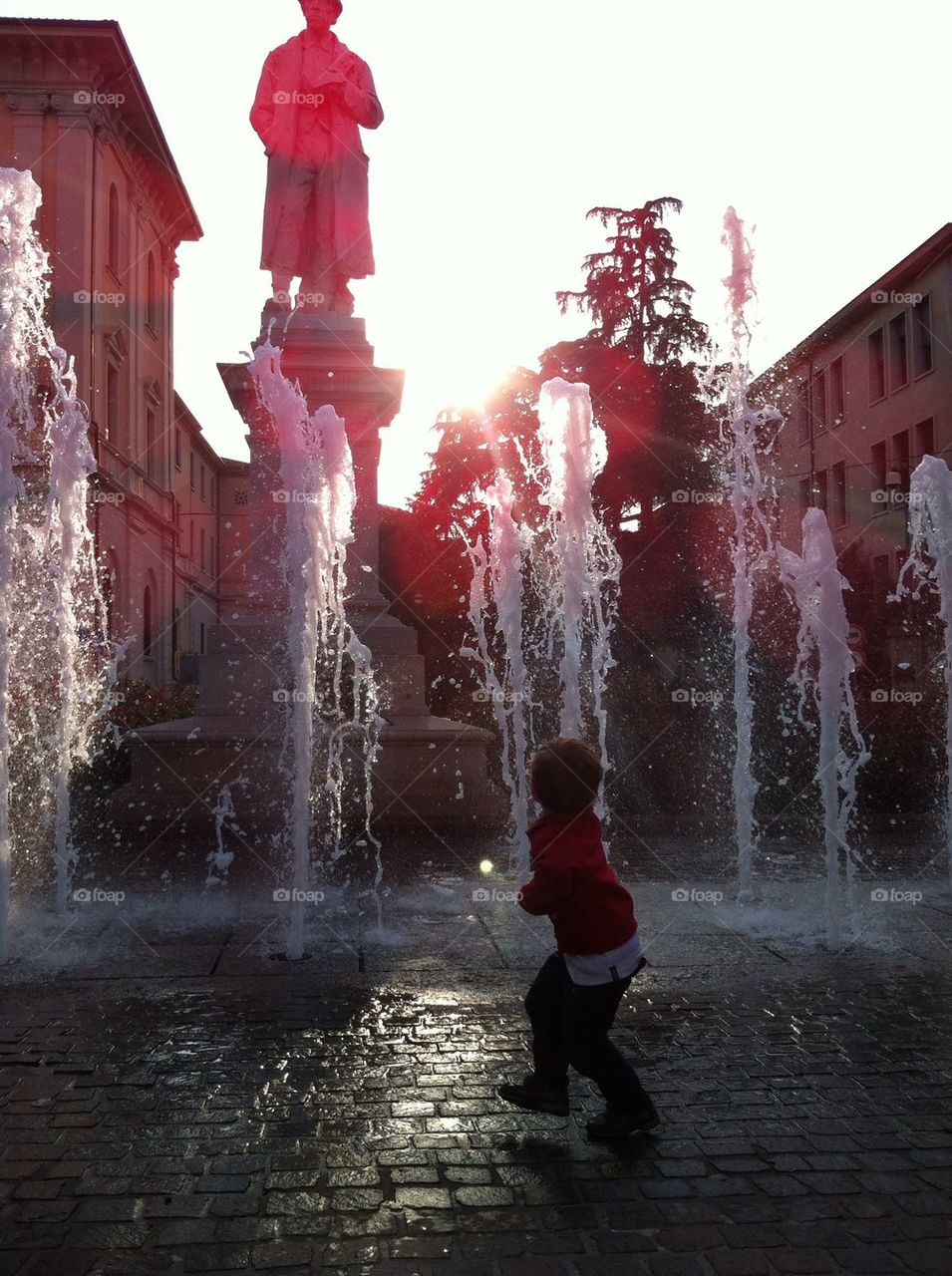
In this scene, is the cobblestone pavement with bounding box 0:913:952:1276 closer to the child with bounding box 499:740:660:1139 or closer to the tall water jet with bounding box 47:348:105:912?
the child with bounding box 499:740:660:1139

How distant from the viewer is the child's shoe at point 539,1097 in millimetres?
3490

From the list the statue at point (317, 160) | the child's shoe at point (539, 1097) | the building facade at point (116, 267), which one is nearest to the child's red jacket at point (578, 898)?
the child's shoe at point (539, 1097)

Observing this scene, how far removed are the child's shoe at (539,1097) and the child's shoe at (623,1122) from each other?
13cm

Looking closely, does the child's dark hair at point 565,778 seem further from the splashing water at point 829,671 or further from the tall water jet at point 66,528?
the tall water jet at point 66,528

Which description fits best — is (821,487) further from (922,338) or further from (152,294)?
(152,294)

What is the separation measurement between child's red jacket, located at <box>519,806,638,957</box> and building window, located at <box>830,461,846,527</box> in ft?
114

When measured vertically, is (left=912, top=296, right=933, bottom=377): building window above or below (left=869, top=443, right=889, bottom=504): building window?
above

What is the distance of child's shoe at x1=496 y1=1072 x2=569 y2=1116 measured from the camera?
11.5 ft

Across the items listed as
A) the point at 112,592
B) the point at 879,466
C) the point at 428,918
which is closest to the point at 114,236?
the point at 112,592

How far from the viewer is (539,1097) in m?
3.50

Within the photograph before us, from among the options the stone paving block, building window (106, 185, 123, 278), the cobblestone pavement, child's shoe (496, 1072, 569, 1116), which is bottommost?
the stone paving block

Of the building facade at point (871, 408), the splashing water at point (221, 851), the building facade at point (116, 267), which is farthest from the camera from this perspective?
the building facade at point (871, 408)

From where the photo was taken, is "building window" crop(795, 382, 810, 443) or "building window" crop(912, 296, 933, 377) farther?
"building window" crop(795, 382, 810, 443)

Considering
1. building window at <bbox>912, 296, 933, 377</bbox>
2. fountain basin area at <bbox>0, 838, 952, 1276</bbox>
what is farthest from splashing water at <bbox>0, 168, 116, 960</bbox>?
building window at <bbox>912, 296, 933, 377</bbox>
